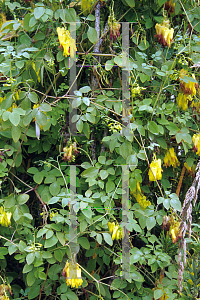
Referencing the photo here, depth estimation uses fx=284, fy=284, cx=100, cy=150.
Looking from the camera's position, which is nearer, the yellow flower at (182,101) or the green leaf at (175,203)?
the green leaf at (175,203)

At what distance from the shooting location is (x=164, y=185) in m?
1.35

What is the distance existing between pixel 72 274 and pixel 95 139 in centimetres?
60

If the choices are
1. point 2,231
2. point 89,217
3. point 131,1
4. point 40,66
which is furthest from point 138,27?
point 2,231

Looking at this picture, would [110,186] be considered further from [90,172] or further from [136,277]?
[136,277]

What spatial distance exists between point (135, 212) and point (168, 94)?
630 millimetres

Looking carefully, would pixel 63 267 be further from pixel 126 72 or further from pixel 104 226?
pixel 126 72

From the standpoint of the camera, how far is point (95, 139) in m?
1.37

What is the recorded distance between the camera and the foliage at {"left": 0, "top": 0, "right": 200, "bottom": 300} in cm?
111

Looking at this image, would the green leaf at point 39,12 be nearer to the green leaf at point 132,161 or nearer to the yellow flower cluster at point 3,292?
the green leaf at point 132,161

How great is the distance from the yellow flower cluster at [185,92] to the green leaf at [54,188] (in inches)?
26.7

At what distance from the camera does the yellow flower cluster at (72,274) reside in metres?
1.04

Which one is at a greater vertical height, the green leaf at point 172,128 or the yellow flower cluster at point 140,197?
the green leaf at point 172,128

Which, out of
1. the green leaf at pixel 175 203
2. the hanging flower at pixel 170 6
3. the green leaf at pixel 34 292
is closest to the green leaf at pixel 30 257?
the green leaf at pixel 34 292

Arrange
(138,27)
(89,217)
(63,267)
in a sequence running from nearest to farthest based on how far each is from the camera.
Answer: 1. (89,217)
2. (63,267)
3. (138,27)
